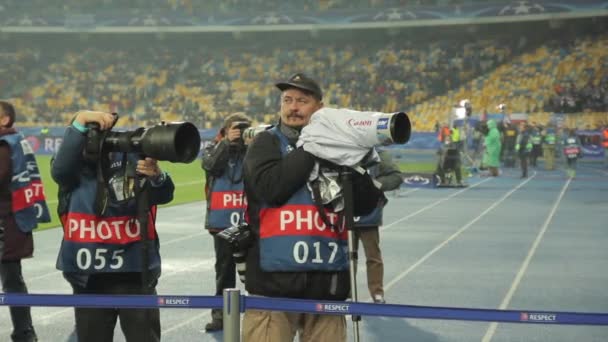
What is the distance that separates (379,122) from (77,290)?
73.0 inches

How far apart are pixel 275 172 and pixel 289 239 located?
297mm

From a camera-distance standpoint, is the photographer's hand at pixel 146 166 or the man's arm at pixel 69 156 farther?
the man's arm at pixel 69 156

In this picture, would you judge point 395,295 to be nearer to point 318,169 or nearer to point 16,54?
point 318,169

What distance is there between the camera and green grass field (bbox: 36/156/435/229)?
20.3 m

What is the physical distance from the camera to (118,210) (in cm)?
459

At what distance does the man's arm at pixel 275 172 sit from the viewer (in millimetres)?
4020

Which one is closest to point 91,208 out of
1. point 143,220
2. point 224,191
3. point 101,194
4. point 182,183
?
point 101,194

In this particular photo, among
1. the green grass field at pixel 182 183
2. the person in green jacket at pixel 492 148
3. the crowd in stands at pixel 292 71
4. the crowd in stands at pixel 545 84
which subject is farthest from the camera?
the crowd in stands at pixel 292 71

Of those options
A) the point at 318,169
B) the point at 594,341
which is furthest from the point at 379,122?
the point at 594,341

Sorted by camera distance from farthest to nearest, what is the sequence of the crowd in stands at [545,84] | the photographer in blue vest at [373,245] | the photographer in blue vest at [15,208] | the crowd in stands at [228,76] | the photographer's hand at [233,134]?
the crowd in stands at [228,76], the crowd in stands at [545,84], the photographer in blue vest at [373,245], the photographer's hand at [233,134], the photographer in blue vest at [15,208]

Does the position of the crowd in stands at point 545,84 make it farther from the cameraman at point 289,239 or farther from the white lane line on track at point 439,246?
the cameraman at point 289,239

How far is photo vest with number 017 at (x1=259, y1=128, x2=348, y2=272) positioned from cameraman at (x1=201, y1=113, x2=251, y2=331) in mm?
3466

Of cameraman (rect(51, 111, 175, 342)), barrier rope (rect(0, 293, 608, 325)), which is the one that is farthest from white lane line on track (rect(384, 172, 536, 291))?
barrier rope (rect(0, 293, 608, 325))

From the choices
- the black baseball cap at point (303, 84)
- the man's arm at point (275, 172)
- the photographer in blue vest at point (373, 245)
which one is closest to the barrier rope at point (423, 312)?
the man's arm at point (275, 172)
